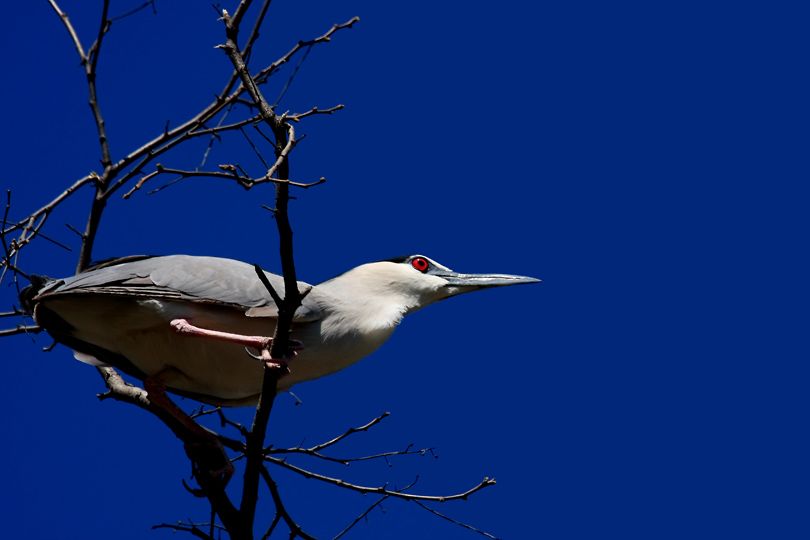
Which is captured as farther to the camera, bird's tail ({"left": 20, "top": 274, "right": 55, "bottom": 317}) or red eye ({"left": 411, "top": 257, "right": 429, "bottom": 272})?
red eye ({"left": 411, "top": 257, "right": 429, "bottom": 272})

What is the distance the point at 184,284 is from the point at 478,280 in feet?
6.47

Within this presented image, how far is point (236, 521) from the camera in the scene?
384 centimetres

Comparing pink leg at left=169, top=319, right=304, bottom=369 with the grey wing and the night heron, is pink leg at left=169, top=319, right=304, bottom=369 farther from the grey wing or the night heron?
the grey wing

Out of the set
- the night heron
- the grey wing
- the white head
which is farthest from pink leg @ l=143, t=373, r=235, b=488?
the white head

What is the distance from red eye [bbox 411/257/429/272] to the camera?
201 inches

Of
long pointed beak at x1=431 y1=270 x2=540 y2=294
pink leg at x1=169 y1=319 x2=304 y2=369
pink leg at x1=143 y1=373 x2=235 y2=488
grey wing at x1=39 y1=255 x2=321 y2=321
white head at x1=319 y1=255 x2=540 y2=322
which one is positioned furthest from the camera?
long pointed beak at x1=431 y1=270 x2=540 y2=294

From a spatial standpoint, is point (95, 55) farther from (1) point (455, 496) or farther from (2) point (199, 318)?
(1) point (455, 496)

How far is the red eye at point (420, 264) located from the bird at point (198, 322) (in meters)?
0.45

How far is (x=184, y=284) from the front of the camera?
4.14m

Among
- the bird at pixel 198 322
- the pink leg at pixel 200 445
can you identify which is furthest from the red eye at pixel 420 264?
the pink leg at pixel 200 445

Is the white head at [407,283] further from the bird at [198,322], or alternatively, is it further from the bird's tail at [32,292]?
the bird's tail at [32,292]

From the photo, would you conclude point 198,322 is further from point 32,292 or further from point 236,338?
point 32,292

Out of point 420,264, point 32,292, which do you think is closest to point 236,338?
point 32,292

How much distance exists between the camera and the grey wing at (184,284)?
4.01 m
